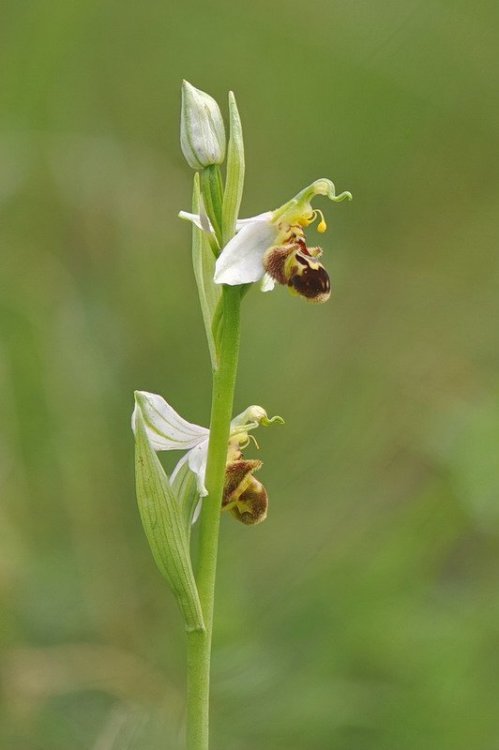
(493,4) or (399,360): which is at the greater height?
(493,4)

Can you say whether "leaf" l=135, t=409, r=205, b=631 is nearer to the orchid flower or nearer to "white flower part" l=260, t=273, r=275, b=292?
the orchid flower

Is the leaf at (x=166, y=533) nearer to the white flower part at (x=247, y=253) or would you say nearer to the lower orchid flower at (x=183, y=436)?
the lower orchid flower at (x=183, y=436)

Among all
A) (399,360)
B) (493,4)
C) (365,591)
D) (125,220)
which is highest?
(493,4)

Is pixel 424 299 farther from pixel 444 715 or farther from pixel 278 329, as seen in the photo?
pixel 444 715

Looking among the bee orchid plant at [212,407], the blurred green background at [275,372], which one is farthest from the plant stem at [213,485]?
the blurred green background at [275,372]

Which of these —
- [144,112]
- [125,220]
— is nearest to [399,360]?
[125,220]

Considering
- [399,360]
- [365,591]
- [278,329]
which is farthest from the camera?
[399,360]
